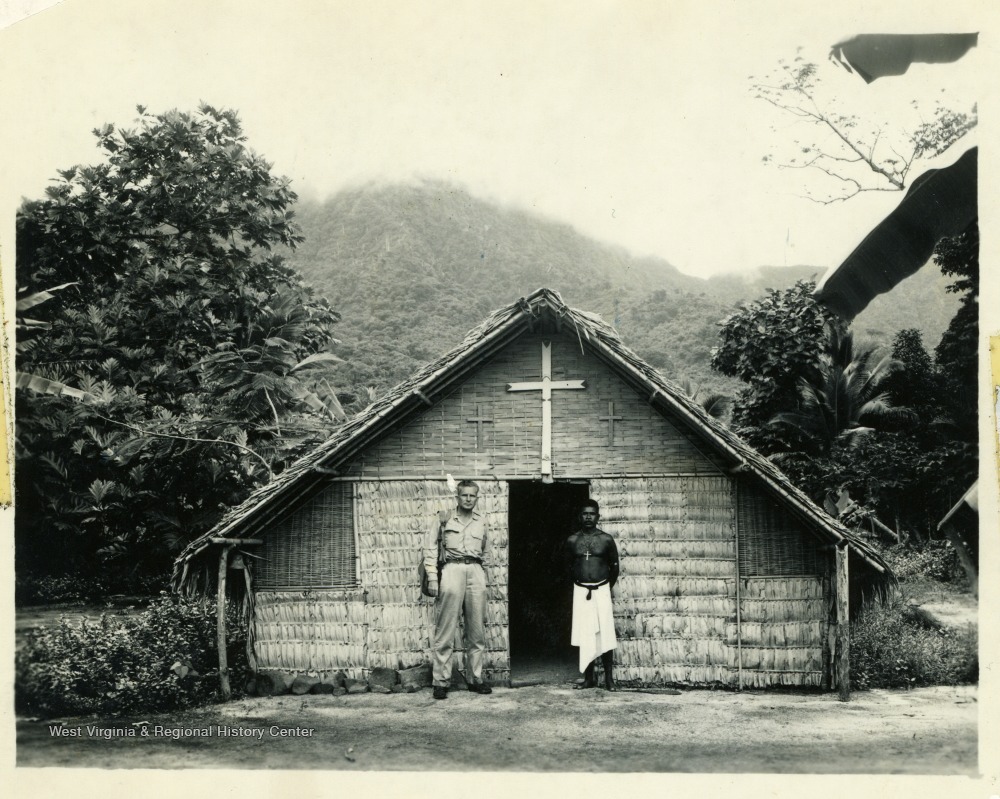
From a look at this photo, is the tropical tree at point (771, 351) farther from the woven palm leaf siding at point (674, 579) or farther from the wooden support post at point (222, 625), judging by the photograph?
the wooden support post at point (222, 625)

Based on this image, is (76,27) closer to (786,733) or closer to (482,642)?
(482,642)

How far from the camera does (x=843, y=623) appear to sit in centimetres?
770

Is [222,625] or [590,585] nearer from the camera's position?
[222,625]

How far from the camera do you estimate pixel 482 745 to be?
6.64m

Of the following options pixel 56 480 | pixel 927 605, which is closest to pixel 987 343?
pixel 927 605

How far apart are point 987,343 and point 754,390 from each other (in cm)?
1035

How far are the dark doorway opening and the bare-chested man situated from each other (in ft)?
8.78

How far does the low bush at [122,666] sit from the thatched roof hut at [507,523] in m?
0.46

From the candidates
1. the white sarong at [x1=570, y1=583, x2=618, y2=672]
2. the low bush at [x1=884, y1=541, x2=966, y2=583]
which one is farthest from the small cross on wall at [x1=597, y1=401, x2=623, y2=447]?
the low bush at [x1=884, y1=541, x2=966, y2=583]

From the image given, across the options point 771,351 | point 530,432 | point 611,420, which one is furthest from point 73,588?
point 771,351

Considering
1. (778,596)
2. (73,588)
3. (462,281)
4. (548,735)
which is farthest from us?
(462,281)

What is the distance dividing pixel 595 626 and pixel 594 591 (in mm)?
301

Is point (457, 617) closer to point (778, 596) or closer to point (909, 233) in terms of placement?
point (778, 596)

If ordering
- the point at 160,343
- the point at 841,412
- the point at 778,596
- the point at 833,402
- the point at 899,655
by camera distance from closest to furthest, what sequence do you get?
1. the point at 778,596
2. the point at 899,655
3. the point at 160,343
4. the point at 833,402
5. the point at 841,412
